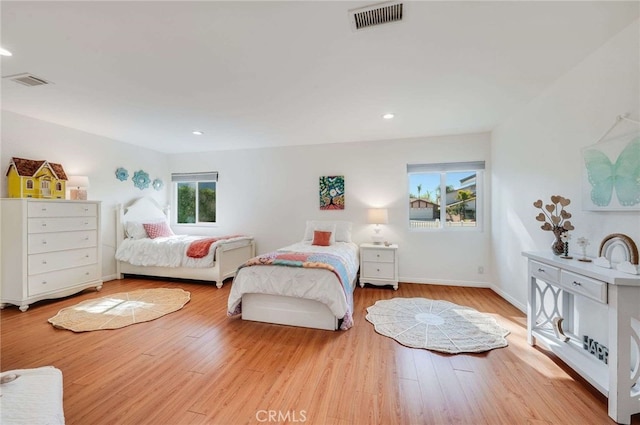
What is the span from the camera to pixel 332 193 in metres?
4.54

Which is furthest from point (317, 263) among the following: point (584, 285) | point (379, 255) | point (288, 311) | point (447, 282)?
point (447, 282)

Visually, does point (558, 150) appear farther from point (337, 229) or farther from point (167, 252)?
point (167, 252)

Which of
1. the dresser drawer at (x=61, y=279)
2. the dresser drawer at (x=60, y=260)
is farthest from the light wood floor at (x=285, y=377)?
the dresser drawer at (x=60, y=260)

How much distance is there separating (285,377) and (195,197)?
15.0 ft

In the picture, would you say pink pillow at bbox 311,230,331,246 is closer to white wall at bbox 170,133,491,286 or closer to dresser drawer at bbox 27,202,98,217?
white wall at bbox 170,133,491,286

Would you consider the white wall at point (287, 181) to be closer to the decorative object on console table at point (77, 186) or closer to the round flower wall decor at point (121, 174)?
the round flower wall decor at point (121, 174)

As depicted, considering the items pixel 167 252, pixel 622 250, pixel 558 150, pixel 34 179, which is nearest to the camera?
pixel 622 250

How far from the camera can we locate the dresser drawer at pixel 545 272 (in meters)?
1.90

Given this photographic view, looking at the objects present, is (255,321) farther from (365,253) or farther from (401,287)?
(401,287)

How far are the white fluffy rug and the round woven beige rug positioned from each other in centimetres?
250

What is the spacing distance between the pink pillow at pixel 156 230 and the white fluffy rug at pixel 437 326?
12.9 feet

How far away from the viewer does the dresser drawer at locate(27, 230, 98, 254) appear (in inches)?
119

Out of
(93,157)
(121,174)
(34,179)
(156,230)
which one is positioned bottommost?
(156,230)

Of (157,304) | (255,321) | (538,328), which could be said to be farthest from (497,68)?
(157,304)
